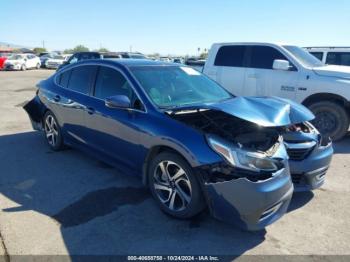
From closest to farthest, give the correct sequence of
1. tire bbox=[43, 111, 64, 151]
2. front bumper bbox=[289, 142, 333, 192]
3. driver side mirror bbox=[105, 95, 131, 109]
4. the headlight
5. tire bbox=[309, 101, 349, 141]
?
1. the headlight
2. front bumper bbox=[289, 142, 333, 192]
3. driver side mirror bbox=[105, 95, 131, 109]
4. tire bbox=[43, 111, 64, 151]
5. tire bbox=[309, 101, 349, 141]

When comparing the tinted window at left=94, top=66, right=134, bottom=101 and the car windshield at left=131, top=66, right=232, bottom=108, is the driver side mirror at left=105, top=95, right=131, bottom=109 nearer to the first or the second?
the tinted window at left=94, top=66, right=134, bottom=101

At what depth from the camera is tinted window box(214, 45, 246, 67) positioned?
7914mm

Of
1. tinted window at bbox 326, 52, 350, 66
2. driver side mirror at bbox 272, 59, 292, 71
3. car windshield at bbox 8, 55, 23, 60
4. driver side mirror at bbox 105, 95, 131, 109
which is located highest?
tinted window at bbox 326, 52, 350, 66

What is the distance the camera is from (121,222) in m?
3.53

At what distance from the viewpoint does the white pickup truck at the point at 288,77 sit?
663cm

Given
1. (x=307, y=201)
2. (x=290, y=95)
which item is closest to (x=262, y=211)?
(x=307, y=201)

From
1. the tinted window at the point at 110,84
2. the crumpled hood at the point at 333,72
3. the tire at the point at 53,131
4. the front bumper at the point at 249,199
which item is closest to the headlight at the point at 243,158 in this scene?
the front bumper at the point at 249,199

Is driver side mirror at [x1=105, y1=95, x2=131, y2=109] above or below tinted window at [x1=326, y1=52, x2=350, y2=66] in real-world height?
below

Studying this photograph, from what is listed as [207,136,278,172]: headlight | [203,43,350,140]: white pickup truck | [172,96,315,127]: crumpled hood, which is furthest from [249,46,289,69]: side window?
[207,136,278,172]: headlight

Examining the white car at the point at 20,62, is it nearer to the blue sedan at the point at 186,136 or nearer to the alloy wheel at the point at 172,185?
the blue sedan at the point at 186,136

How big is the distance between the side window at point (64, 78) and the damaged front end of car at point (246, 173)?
2.85 meters

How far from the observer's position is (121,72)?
4289mm

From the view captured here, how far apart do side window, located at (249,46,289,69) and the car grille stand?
3928mm

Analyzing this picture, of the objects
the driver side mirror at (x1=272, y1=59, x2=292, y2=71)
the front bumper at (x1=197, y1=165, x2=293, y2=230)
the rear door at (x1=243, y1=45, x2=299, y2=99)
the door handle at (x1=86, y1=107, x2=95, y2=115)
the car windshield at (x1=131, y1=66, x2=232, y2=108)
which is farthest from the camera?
the rear door at (x1=243, y1=45, x2=299, y2=99)
